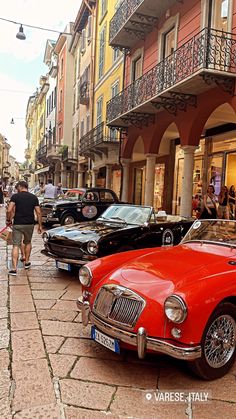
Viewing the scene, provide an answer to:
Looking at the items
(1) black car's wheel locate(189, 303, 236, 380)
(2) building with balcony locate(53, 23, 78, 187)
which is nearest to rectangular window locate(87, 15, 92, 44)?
(2) building with balcony locate(53, 23, 78, 187)

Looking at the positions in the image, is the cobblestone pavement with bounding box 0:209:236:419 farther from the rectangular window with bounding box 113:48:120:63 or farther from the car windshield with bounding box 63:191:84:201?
the rectangular window with bounding box 113:48:120:63

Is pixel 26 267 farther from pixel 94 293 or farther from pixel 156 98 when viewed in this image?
pixel 156 98

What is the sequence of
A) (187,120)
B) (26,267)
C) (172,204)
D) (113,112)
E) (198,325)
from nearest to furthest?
(198,325) → (26,267) → (187,120) → (113,112) → (172,204)


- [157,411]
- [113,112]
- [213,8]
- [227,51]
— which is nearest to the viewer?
[157,411]

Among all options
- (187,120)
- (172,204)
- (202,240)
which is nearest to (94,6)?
(172,204)

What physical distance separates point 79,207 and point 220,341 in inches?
416

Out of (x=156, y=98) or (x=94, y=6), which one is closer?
(x=156, y=98)

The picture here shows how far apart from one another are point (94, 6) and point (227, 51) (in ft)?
58.9

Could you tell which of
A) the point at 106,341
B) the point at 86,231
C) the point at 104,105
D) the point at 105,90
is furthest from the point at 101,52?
the point at 106,341

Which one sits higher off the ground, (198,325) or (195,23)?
(195,23)

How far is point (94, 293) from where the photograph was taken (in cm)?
402

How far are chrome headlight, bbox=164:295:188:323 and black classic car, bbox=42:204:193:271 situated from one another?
10.6ft

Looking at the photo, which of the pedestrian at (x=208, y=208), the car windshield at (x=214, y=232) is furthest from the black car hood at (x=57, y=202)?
the car windshield at (x=214, y=232)

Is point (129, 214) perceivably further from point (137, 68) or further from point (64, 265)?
point (137, 68)
